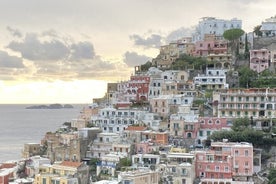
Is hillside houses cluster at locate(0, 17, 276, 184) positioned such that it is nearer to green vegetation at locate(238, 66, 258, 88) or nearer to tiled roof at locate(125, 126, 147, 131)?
tiled roof at locate(125, 126, 147, 131)

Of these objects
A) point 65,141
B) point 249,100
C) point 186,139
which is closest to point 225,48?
point 249,100

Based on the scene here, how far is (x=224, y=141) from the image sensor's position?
46.1 metres

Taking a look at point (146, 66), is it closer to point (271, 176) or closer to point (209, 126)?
point (209, 126)

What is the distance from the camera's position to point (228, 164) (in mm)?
43531

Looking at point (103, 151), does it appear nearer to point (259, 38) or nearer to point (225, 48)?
point (225, 48)

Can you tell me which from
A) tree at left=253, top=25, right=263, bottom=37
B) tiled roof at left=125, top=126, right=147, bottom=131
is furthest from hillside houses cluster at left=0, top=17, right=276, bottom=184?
tree at left=253, top=25, right=263, bottom=37

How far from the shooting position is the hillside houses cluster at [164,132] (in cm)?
4359

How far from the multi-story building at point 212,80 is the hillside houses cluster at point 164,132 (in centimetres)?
11

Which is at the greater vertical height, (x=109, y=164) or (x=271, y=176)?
(x=109, y=164)

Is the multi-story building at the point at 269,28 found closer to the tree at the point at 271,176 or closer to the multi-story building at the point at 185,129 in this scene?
the multi-story building at the point at 185,129

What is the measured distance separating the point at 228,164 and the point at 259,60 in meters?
22.6

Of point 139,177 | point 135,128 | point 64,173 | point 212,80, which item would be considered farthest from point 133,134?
point 212,80

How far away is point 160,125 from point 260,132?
381 inches

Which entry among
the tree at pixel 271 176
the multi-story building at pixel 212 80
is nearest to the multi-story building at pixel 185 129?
the tree at pixel 271 176
